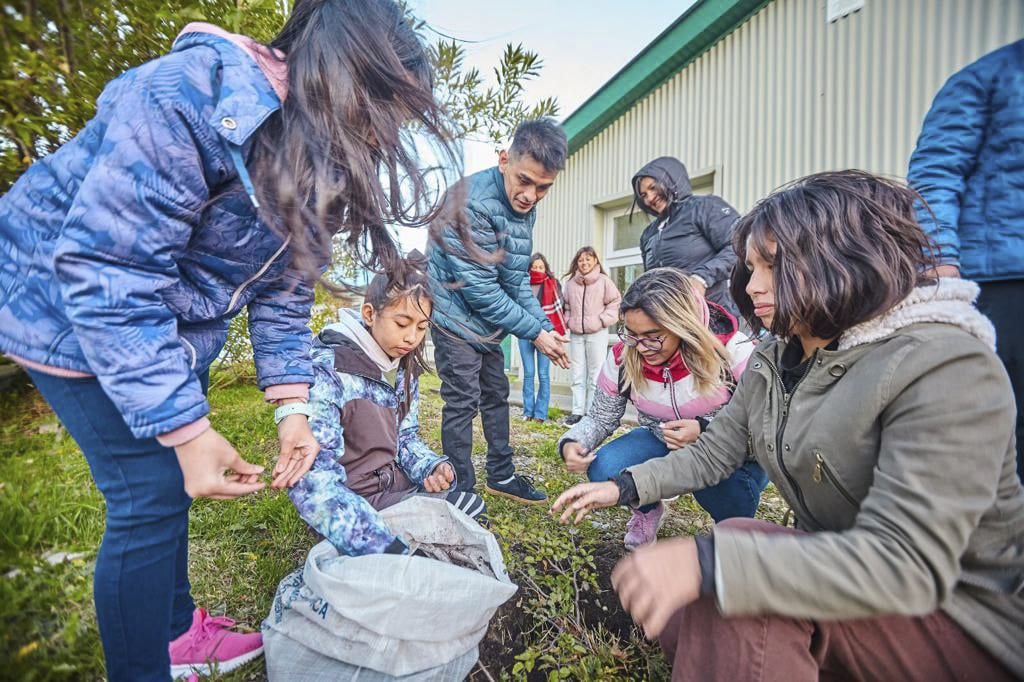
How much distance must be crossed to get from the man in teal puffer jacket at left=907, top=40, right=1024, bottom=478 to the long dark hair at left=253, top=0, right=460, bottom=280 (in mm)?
1587

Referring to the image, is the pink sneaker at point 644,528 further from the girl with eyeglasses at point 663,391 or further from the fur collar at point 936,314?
the fur collar at point 936,314

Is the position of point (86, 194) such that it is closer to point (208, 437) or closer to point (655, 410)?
point (208, 437)

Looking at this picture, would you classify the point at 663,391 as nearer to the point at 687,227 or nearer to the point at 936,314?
the point at 936,314

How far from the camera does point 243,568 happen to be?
1.79 meters

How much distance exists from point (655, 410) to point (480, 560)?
3.59 feet

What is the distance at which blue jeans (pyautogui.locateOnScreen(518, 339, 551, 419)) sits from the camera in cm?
484

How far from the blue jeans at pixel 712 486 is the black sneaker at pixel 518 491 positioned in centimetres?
60

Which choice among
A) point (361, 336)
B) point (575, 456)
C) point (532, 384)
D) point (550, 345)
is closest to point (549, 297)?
point (532, 384)

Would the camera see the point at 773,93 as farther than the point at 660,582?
Yes

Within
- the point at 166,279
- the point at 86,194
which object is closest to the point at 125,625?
the point at 166,279

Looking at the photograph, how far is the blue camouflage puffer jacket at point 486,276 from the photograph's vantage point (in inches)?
93.5

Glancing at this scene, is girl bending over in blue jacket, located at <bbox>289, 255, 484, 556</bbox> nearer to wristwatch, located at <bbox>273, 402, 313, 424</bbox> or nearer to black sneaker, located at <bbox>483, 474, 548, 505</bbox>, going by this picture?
wristwatch, located at <bbox>273, 402, 313, 424</bbox>

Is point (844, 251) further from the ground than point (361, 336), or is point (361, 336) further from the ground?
point (844, 251)

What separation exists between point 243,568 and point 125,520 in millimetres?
1064
